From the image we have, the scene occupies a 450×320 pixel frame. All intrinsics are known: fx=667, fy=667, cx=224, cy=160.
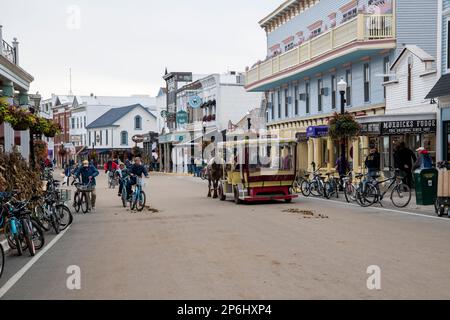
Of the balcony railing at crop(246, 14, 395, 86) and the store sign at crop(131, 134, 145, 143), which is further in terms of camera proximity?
the store sign at crop(131, 134, 145, 143)

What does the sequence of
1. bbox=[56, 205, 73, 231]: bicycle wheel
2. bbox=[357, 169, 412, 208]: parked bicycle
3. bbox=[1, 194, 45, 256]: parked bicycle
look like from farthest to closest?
1. bbox=[357, 169, 412, 208]: parked bicycle
2. bbox=[56, 205, 73, 231]: bicycle wheel
3. bbox=[1, 194, 45, 256]: parked bicycle

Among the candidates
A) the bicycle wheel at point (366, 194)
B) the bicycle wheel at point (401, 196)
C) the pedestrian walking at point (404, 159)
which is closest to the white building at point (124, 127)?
the pedestrian walking at point (404, 159)

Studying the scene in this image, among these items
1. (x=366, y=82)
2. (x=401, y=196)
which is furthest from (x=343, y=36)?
(x=401, y=196)

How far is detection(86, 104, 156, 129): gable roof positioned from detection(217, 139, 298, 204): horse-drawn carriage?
73.1m

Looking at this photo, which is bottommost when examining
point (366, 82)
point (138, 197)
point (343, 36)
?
point (138, 197)

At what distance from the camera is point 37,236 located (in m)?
13.0

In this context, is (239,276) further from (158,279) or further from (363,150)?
(363,150)

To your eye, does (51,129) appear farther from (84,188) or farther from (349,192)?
(349,192)

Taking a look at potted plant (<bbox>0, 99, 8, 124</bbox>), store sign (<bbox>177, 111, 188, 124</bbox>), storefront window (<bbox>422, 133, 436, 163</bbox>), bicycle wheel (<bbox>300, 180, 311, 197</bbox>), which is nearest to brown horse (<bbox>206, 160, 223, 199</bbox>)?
bicycle wheel (<bbox>300, 180, 311, 197</bbox>)

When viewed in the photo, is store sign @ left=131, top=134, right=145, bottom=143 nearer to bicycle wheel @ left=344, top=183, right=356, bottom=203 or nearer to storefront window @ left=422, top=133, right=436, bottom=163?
storefront window @ left=422, top=133, right=436, bottom=163

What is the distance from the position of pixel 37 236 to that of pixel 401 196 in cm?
1141

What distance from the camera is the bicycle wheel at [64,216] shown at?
16352 mm

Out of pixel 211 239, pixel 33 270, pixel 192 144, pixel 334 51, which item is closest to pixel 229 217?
pixel 211 239

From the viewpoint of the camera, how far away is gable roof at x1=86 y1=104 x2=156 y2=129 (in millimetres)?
95188
